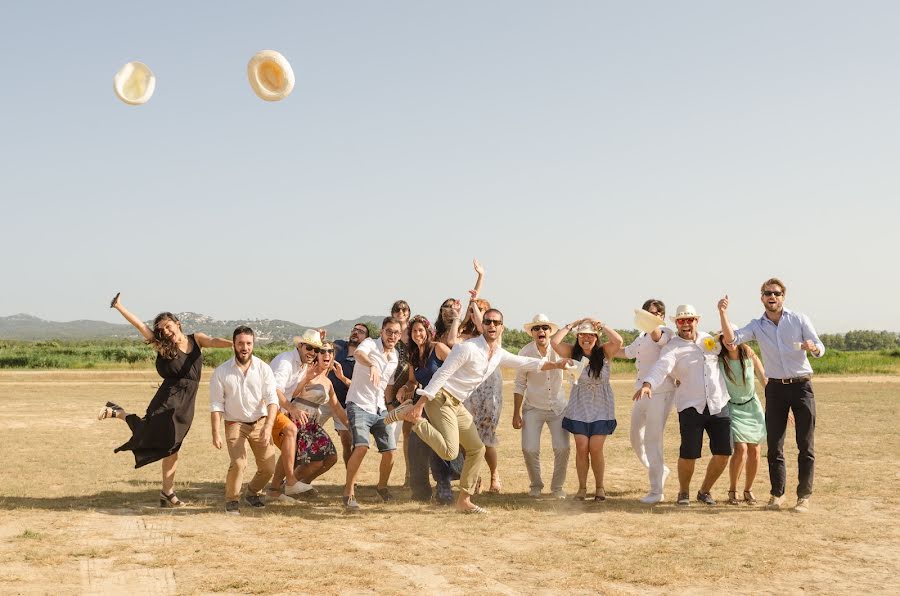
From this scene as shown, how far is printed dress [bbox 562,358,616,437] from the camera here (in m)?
9.23

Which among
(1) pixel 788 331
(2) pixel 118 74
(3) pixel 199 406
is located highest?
(2) pixel 118 74

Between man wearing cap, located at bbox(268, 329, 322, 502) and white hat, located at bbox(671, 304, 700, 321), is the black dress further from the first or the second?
white hat, located at bbox(671, 304, 700, 321)

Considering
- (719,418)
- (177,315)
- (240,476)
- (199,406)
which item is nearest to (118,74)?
(177,315)

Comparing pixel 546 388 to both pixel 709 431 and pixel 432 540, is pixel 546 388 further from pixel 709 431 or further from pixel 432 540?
pixel 432 540

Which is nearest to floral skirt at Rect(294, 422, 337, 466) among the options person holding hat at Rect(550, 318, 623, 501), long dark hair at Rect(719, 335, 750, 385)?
person holding hat at Rect(550, 318, 623, 501)

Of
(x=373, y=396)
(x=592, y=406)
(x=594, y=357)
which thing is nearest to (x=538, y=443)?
(x=592, y=406)

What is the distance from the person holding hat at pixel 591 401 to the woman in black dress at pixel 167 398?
3661 millimetres

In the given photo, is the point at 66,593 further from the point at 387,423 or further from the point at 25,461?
the point at 25,461

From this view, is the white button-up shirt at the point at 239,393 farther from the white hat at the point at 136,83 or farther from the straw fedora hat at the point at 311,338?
the white hat at the point at 136,83

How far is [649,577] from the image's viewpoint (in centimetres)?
627

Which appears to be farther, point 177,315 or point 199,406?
point 199,406

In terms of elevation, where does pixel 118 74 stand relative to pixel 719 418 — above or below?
above

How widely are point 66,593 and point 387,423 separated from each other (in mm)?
3489

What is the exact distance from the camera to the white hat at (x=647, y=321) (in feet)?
30.1
